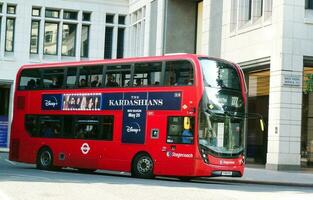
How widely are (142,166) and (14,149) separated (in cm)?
739

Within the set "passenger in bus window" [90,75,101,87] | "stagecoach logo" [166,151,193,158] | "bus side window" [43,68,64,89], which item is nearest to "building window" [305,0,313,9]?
"passenger in bus window" [90,75,101,87]

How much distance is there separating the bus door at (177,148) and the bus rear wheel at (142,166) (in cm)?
42

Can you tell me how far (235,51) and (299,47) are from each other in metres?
4.63

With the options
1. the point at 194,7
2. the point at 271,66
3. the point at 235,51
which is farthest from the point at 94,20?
the point at 271,66

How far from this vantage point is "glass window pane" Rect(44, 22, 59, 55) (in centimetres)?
5094

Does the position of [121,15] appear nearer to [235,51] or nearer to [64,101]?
[235,51]

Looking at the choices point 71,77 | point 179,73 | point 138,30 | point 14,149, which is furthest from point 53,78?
point 138,30

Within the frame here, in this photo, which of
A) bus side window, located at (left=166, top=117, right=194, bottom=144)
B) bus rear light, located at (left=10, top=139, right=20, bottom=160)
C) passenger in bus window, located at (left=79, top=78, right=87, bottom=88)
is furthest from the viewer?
bus rear light, located at (left=10, top=139, right=20, bottom=160)

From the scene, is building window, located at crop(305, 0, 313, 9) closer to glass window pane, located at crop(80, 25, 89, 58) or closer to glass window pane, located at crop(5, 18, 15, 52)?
glass window pane, located at crop(80, 25, 89, 58)

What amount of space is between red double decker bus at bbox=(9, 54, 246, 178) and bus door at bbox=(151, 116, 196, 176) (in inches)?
1.3

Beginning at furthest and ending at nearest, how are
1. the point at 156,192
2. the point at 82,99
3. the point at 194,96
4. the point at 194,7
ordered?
the point at 194,7, the point at 82,99, the point at 194,96, the point at 156,192

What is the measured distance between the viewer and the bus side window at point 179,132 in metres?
20.8

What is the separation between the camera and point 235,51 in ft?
113

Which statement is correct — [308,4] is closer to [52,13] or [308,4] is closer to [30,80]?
[30,80]
